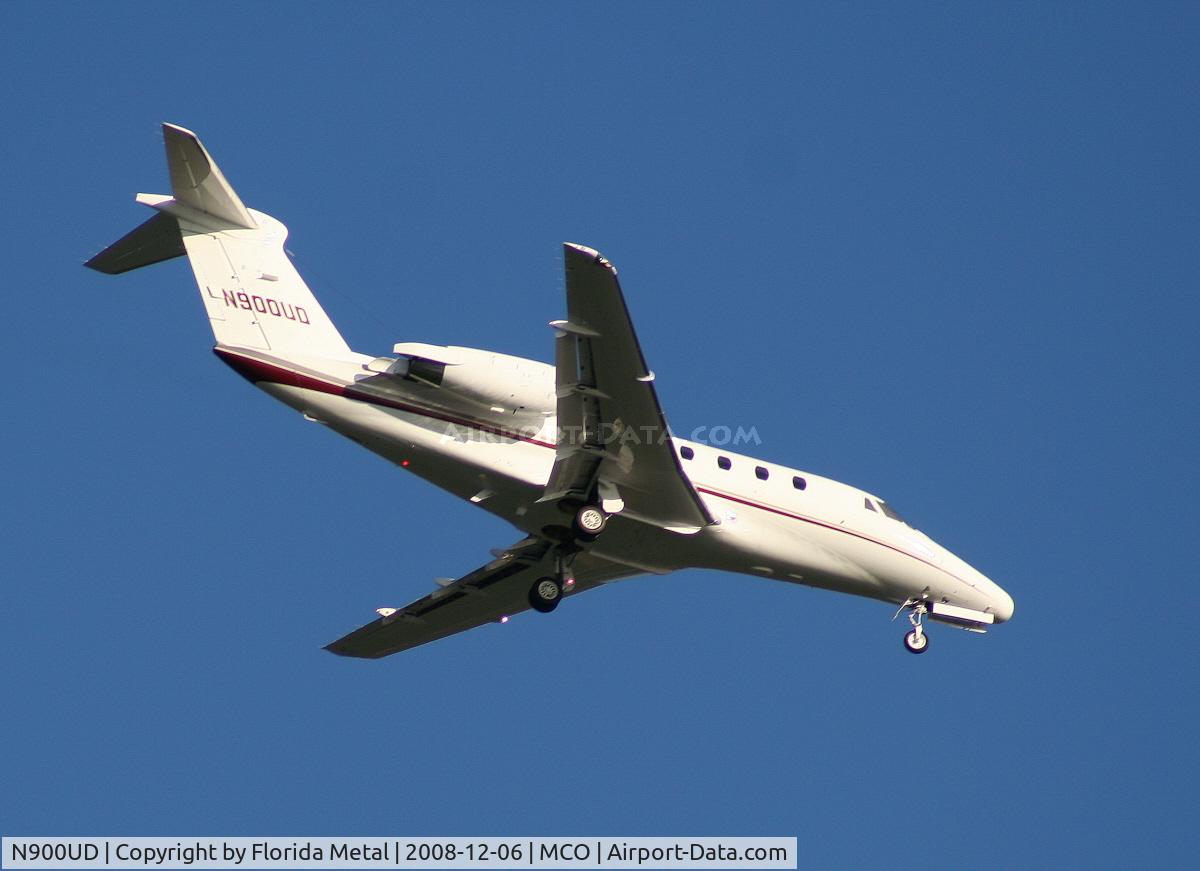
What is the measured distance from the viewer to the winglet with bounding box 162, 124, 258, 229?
22312 mm

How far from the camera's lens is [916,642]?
25.7 meters

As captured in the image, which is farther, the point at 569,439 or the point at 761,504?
the point at 761,504

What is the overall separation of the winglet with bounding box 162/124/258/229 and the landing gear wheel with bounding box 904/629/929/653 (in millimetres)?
10849

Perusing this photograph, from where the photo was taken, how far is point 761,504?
80.4 ft

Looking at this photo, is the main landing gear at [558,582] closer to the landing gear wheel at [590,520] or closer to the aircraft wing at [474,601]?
the aircraft wing at [474,601]

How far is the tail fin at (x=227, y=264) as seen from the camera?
23031 millimetres

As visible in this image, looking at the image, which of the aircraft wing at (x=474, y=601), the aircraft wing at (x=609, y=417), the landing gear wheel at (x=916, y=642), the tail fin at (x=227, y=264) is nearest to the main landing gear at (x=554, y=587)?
the aircraft wing at (x=474, y=601)

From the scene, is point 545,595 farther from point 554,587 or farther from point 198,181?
point 198,181

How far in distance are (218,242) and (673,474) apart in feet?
21.9

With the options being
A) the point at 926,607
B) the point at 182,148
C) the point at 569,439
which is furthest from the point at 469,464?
the point at 926,607

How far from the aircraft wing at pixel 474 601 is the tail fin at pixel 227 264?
4.57 m

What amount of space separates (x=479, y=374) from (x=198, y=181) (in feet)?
14.7

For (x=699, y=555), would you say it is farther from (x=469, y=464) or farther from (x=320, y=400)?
(x=320, y=400)

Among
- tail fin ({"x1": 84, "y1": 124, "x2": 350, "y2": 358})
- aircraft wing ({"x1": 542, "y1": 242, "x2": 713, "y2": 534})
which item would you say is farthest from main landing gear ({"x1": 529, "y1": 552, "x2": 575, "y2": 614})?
tail fin ({"x1": 84, "y1": 124, "x2": 350, "y2": 358})
